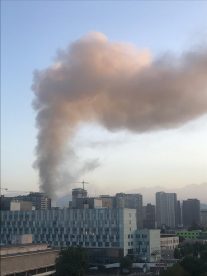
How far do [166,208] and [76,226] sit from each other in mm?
88705

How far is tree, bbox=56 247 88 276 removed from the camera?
107ft

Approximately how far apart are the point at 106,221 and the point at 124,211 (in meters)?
2.70

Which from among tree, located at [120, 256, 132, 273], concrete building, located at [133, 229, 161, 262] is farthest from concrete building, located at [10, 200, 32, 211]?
tree, located at [120, 256, 132, 273]

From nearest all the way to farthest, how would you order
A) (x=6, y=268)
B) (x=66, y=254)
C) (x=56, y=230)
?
(x=6, y=268)
(x=66, y=254)
(x=56, y=230)

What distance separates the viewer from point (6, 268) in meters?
28.1

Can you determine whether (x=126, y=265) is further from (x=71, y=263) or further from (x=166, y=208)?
(x=166, y=208)

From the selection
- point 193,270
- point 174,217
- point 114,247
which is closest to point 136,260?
point 114,247

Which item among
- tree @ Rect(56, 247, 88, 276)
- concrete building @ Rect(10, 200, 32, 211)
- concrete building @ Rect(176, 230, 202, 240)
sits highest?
concrete building @ Rect(10, 200, 32, 211)

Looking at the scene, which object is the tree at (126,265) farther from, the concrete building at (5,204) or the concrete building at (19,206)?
the concrete building at (5,204)

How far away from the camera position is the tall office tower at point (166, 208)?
139 metres

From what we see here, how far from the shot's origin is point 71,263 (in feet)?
108

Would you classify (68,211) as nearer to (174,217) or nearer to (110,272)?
(110,272)

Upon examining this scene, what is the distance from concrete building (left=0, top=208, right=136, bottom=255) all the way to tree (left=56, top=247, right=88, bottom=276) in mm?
22031

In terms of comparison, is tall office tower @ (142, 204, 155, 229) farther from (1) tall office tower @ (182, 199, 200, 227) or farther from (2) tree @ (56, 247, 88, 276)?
(2) tree @ (56, 247, 88, 276)
